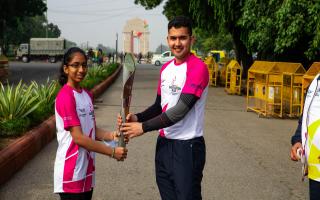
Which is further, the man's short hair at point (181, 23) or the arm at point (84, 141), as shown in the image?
the man's short hair at point (181, 23)

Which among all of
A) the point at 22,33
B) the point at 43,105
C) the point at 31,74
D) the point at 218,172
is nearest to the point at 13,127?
the point at 43,105

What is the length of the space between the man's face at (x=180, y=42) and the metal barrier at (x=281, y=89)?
8509 millimetres

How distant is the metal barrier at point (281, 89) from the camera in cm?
1110

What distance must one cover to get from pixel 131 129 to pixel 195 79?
1.72ft

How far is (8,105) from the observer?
24.6ft

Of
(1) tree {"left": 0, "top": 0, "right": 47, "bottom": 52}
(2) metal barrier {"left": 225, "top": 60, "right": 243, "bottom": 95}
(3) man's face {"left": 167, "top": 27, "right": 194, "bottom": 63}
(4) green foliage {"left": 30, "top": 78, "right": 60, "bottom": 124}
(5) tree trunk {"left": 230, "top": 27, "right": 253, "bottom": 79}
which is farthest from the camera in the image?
(1) tree {"left": 0, "top": 0, "right": 47, "bottom": 52}

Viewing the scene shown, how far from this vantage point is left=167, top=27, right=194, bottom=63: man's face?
2.90m

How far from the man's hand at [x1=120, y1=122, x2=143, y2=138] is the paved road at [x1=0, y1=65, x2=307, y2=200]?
208 centimetres

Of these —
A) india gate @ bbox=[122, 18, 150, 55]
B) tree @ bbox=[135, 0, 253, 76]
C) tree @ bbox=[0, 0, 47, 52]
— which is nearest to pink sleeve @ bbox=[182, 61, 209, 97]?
tree @ bbox=[135, 0, 253, 76]

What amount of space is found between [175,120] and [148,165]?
11.4 feet

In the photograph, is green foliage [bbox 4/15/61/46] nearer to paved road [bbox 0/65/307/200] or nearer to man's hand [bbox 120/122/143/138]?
paved road [bbox 0/65/307/200]

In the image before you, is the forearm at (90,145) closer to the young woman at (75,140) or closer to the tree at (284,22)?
the young woman at (75,140)

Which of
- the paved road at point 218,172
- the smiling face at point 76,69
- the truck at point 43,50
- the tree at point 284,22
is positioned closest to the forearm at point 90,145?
the smiling face at point 76,69

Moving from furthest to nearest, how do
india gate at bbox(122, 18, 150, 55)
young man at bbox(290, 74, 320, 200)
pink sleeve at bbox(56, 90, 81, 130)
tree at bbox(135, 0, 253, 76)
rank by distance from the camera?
1. india gate at bbox(122, 18, 150, 55)
2. tree at bbox(135, 0, 253, 76)
3. pink sleeve at bbox(56, 90, 81, 130)
4. young man at bbox(290, 74, 320, 200)
